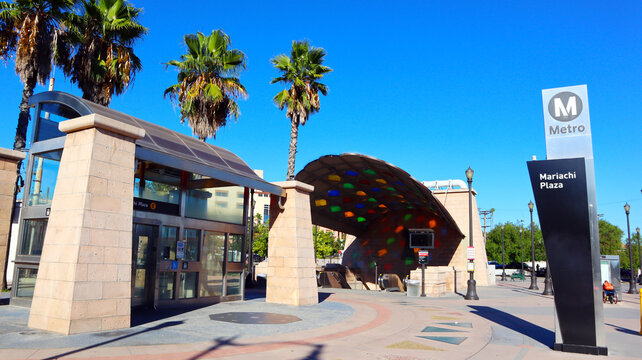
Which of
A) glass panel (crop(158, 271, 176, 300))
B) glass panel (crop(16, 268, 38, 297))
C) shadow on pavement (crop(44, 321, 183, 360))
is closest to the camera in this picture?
shadow on pavement (crop(44, 321, 183, 360))

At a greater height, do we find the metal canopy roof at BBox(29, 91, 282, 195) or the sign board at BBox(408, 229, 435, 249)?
the metal canopy roof at BBox(29, 91, 282, 195)

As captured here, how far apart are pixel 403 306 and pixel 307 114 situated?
1343 cm

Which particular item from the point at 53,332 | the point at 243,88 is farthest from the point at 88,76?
the point at 53,332

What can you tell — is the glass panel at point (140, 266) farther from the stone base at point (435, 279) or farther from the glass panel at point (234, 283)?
the stone base at point (435, 279)

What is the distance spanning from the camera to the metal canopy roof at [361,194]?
1020 inches

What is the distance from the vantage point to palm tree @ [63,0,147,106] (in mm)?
19297

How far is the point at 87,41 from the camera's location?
19422mm

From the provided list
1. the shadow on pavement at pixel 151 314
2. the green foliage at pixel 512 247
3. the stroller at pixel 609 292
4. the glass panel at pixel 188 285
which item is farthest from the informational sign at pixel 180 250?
the green foliage at pixel 512 247

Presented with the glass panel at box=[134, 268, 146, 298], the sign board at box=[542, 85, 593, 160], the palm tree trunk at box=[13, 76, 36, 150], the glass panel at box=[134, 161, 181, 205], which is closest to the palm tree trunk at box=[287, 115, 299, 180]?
the glass panel at box=[134, 161, 181, 205]

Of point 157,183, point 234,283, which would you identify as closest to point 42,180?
point 157,183

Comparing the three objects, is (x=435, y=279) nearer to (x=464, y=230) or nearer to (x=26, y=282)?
(x=464, y=230)

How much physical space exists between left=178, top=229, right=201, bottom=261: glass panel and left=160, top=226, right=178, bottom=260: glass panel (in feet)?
1.25

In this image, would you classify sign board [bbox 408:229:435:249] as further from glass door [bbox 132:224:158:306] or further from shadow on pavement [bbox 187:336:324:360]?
shadow on pavement [bbox 187:336:324:360]

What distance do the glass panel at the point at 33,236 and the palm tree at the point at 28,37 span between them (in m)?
6.46
